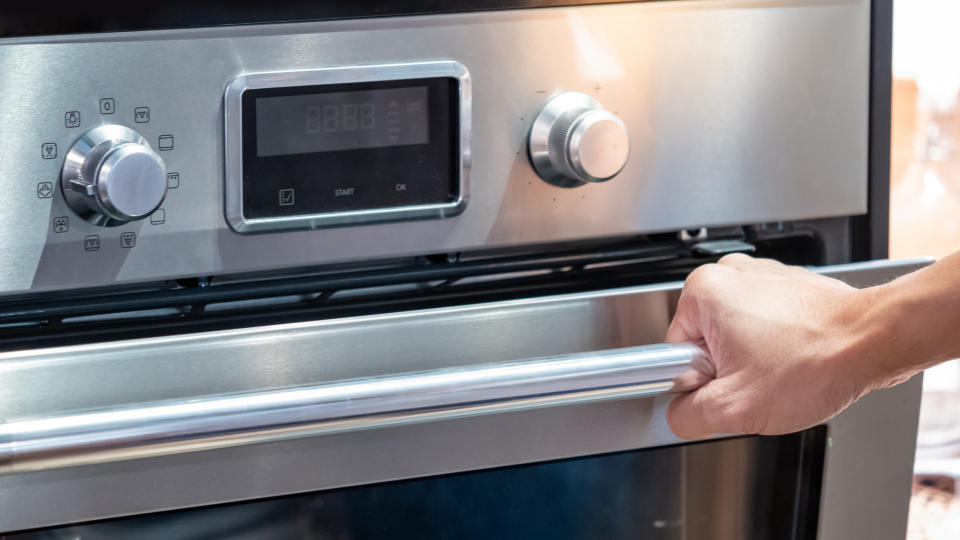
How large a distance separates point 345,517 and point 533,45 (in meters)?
0.25

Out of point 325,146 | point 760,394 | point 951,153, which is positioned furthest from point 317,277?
point 951,153

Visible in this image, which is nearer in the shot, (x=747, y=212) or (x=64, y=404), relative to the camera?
(x=64, y=404)

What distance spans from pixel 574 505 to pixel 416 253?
6.4 inches

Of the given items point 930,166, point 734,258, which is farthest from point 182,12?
point 930,166

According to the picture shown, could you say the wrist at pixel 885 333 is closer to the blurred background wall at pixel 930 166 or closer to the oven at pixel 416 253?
the oven at pixel 416 253

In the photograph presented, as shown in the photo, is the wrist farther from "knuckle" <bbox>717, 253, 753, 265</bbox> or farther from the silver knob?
the silver knob

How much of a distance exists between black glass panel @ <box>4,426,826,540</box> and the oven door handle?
0.21ft

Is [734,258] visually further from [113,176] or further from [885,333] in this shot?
[113,176]

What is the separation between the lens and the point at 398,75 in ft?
1.63

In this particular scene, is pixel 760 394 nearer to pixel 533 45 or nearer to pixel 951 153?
pixel 533 45

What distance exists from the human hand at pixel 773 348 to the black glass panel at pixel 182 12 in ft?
0.62

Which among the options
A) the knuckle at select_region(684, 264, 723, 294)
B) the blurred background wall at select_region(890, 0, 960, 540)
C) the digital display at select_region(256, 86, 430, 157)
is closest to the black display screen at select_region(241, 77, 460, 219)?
the digital display at select_region(256, 86, 430, 157)

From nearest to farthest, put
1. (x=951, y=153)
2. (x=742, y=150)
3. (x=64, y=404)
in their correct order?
(x=64, y=404), (x=742, y=150), (x=951, y=153)

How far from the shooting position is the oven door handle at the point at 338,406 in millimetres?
415
